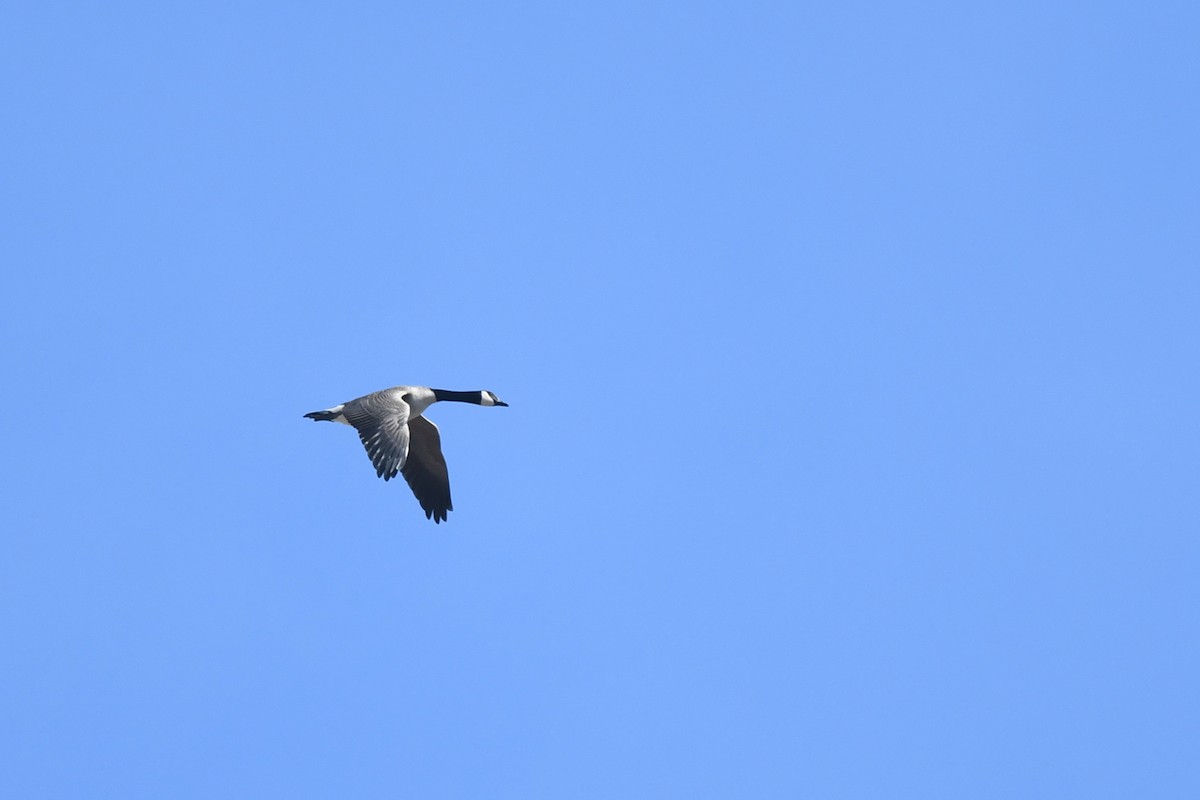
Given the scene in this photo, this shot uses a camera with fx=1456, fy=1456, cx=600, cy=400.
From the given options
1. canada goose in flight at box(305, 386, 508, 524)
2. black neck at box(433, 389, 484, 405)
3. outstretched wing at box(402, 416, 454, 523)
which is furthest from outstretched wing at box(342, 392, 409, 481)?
black neck at box(433, 389, 484, 405)

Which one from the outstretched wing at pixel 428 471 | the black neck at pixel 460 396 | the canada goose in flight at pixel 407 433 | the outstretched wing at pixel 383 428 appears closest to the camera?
the outstretched wing at pixel 383 428

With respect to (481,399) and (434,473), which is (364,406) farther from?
(481,399)

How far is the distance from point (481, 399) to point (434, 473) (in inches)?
84.0

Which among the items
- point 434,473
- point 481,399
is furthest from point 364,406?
point 481,399

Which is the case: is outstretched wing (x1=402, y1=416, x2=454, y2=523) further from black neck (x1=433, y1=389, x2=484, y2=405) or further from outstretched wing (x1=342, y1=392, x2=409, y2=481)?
outstretched wing (x1=342, y1=392, x2=409, y2=481)

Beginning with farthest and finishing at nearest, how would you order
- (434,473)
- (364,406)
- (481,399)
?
1. (481,399)
2. (434,473)
3. (364,406)

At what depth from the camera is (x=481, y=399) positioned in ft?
77.2

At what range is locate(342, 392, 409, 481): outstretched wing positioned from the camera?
1759 centimetres

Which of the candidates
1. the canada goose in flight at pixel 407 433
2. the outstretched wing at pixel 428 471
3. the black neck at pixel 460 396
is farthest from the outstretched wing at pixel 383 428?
the black neck at pixel 460 396

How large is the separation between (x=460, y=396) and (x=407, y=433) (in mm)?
4995

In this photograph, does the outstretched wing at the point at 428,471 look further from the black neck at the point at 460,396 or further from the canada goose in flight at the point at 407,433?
the black neck at the point at 460,396

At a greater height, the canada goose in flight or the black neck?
the black neck

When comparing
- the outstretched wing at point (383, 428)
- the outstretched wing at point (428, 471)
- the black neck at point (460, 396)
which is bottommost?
the outstretched wing at point (383, 428)

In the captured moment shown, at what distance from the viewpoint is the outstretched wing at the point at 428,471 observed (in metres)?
21.6
